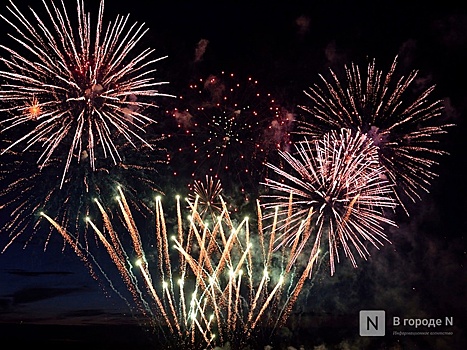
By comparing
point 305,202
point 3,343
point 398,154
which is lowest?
point 3,343

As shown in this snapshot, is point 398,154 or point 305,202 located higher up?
point 398,154

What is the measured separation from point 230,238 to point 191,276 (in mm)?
3784

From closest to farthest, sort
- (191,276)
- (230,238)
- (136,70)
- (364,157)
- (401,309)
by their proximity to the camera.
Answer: (136,70) → (364,157) → (230,238) → (191,276) → (401,309)

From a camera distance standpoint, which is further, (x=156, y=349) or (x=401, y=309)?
(x=156, y=349)

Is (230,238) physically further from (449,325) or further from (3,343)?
(3,343)

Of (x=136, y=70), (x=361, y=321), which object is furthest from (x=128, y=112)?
(x=361, y=321)

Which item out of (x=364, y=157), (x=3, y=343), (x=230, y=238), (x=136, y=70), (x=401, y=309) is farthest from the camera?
(x=3, y=343)

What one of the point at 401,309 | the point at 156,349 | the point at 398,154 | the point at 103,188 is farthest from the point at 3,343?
the point at 398,154

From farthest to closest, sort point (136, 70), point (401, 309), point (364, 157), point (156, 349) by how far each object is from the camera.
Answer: point (156, 349) < point (401, 309) < point (364, 157) < point (136, 70)

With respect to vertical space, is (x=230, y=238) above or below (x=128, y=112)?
below

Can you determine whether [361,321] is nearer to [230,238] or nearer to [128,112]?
[230,238]

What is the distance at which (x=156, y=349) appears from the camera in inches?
1237

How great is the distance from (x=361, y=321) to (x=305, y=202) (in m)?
7.62

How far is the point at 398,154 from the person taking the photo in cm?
1858
